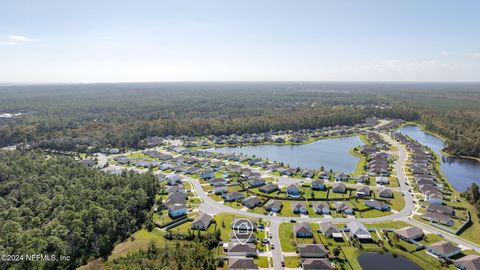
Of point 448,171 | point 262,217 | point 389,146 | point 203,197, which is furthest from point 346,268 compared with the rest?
point 389,146

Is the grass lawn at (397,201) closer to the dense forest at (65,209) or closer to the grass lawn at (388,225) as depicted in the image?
the grass lawn at (388,225)

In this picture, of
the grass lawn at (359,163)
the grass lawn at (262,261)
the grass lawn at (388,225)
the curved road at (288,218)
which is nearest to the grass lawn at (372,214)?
the curved road at (288,218)

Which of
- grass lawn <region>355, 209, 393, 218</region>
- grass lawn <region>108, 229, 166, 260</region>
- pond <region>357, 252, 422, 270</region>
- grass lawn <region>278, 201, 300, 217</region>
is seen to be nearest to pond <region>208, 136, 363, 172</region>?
grass lawn <region>355, 209, 393, 218</region>

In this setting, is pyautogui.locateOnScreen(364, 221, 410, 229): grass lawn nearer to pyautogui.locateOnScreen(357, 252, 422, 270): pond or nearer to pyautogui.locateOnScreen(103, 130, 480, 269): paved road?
pyautogui.locateOnScreen(103, 130, 480, 269): paved road

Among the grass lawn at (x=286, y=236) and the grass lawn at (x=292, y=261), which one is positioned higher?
the grass lawn at (x=286, y=236)

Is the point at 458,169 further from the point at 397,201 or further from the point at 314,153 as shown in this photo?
the point at 314,153

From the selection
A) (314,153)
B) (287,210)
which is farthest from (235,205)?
(314,153)

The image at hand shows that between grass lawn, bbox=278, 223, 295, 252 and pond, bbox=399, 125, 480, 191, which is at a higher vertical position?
grass lawn, bbox=278, 223, 295, 252
